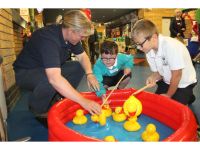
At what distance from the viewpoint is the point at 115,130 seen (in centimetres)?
144

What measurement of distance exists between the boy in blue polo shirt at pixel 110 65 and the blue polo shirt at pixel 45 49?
24 cm

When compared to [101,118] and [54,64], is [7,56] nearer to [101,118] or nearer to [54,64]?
[54,64]

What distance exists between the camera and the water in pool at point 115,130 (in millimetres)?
1361

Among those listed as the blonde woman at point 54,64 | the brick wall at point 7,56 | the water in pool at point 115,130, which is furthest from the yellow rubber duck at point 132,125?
the brick wall at point 7,56

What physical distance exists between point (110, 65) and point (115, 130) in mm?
758

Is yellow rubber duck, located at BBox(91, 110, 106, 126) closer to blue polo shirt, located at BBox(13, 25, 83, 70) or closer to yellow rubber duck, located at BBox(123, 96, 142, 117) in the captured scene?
yellow rubber duck, located at BBox(123, 96, 142, 117)

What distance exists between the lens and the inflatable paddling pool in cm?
105

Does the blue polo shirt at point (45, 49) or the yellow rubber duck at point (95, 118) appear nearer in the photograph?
the blue polo shirt at point (45, 49)

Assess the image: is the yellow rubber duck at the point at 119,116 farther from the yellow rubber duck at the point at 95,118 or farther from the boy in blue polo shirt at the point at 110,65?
the boy in blue polo shirt at the point at 110,65

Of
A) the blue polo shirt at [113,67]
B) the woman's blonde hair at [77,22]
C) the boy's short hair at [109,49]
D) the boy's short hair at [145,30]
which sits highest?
the woman's blonde hair at [77,22]

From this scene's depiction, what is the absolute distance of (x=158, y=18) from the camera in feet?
30.3
